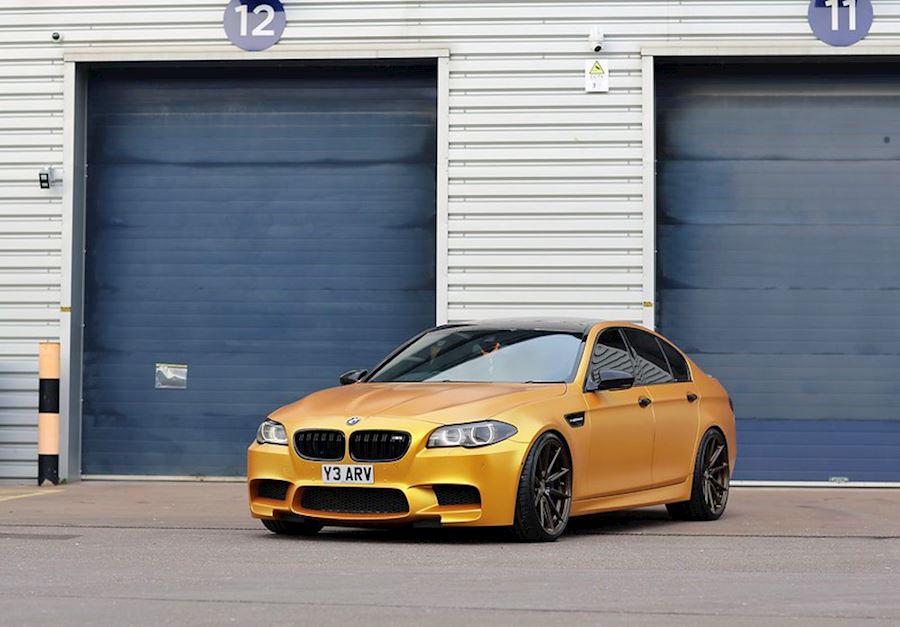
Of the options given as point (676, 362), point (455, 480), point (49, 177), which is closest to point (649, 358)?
point (676, 362)

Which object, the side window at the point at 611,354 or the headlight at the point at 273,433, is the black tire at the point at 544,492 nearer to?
the side window at the point at 611,354

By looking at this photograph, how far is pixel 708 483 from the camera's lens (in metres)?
12.4

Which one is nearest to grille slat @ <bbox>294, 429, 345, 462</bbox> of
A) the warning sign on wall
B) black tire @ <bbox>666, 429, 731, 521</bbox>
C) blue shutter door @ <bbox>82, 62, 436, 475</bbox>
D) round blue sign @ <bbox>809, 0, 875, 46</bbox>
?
black tire @ <bbox>666, 429, 731, 521</bbox>

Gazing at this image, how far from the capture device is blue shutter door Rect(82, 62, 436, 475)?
682 inches

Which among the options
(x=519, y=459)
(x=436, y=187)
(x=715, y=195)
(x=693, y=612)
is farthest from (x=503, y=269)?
(x=693, y=612)

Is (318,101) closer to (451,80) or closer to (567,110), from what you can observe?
(451,80)

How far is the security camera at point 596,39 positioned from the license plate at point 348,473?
7850 millimetres

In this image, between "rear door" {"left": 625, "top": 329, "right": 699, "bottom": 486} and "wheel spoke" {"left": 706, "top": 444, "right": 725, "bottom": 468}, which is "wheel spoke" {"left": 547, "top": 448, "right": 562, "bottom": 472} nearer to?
"rear door" {"left": 625, "top": 329, "right": 699, "bottom": 486}

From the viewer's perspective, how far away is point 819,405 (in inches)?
661

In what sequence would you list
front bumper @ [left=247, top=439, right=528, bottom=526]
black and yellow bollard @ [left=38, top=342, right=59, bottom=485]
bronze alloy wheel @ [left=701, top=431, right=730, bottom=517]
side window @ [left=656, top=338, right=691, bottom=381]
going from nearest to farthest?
front bumper @ [left=247, top=439, right=528, bottom=526] < bronze alloy wheel @ [left=701, top=431, right=730, bottom=517] < side window @ [left=656, top=338, right=691, bottom=381] < black and yellow bollard @ [left=38, top=342, right=59, bottom=485]

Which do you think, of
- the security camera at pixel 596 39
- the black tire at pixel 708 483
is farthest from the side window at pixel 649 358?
the security camera at pixel 596 39

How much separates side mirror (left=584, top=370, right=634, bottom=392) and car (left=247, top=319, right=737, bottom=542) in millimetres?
10

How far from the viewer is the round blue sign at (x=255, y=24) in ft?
56.7

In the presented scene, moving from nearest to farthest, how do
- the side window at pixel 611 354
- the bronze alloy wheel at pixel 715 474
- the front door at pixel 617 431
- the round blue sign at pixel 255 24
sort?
the front door at pixel 617 431
the side window at pixel 611 354
the bronze alloy wheel at pixel 715 474
the round blue sign at pixel 255 24
